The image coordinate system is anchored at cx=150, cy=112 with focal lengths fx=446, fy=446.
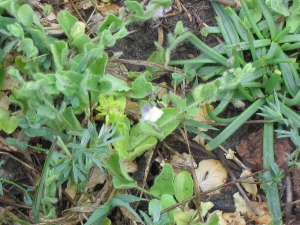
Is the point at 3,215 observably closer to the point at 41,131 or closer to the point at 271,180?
the point at 41,131

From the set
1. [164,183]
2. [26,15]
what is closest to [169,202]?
[164,183]

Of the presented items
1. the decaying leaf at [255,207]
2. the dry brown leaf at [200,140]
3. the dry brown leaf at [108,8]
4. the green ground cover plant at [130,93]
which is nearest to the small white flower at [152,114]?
the green ground cover plant at [130,93]

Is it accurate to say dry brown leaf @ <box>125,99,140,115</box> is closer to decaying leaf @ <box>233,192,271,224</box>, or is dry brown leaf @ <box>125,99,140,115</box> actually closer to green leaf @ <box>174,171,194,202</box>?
green leaf @ <box>174,171,194,202</box>

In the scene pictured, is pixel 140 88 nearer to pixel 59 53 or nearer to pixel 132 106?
pixel 132 106

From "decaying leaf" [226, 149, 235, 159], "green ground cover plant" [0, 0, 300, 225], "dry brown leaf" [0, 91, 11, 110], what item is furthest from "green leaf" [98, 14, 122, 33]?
"decaying leaf" [226, 149, 235, 159]

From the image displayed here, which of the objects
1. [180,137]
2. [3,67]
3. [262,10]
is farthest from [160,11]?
[3,67]

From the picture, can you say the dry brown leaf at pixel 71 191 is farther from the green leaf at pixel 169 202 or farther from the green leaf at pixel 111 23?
the green leaf at pixel 111 23
